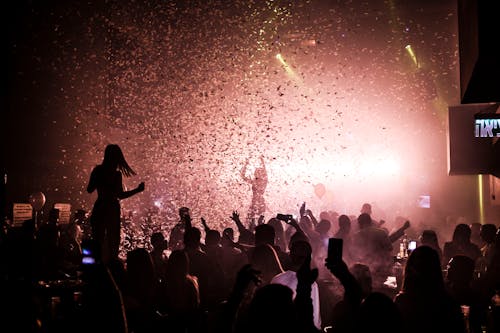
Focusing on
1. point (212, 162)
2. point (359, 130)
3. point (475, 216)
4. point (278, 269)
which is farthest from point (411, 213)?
point (278, 269)

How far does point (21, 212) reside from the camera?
1483 cm

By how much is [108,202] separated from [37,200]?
10194 millimetres

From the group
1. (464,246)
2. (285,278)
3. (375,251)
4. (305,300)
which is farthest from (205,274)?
(464,246)

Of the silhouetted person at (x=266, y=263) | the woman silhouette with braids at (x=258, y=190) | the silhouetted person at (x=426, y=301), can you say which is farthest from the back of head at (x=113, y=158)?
the woman silhouette with braids at (x=258, y=190)

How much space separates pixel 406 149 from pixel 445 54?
5385 mm

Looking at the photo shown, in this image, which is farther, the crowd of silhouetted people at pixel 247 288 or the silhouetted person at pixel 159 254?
the silhouetted person at pixel 159 254

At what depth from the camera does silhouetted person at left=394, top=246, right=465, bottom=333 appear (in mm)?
4066

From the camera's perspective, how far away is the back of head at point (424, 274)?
14.0ft

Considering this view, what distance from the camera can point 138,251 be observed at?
537cm

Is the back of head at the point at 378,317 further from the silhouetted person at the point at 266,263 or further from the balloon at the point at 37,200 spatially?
the balloon at the point at 37,200

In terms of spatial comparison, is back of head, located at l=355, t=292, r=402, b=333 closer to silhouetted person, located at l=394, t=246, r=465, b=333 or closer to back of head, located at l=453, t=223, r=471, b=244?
silhouetted person, located at l=394, t=246, r=465, b=333

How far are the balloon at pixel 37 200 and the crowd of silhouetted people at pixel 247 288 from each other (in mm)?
7631

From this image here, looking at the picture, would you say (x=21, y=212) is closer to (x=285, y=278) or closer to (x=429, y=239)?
(x=429, y=239)

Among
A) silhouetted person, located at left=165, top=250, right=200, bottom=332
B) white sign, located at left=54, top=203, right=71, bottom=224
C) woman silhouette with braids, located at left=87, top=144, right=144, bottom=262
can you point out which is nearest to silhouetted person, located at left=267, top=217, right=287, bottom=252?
woman silhouette with braids, located at left=87, top=144, right=144, bottom=262
